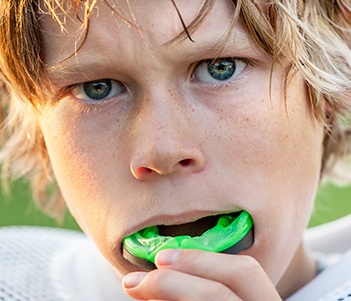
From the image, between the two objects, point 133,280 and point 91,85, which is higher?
point 91,85

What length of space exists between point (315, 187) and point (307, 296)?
16 cm

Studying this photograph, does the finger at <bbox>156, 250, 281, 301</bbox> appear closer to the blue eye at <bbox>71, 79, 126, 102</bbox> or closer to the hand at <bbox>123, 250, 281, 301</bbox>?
the hand at <bbox>123, 250, 281, 301</bbox>

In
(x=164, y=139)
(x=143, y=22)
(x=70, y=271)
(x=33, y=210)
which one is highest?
(x=143, y=22)

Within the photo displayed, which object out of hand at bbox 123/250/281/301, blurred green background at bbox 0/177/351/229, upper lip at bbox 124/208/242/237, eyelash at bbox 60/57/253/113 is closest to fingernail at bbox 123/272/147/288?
hand at bbox 123/250/281/301

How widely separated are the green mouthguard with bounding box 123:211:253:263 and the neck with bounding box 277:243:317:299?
0.95 ft

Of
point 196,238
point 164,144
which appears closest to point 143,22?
point 164,144

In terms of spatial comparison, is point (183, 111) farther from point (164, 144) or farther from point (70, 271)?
point (70, 271)

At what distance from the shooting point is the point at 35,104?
131 cm

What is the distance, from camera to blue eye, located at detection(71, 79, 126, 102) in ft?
3.92

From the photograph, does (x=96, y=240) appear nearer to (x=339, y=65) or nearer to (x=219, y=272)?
(x=219, y=272)

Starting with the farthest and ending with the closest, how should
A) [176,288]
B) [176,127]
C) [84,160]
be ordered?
1. [84,160]
2. [176,127]
3. [176,288]

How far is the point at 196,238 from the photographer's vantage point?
1108 millimetres

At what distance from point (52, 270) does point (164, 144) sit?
1.66ft

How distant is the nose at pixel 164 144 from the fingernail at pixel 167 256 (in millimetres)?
115
